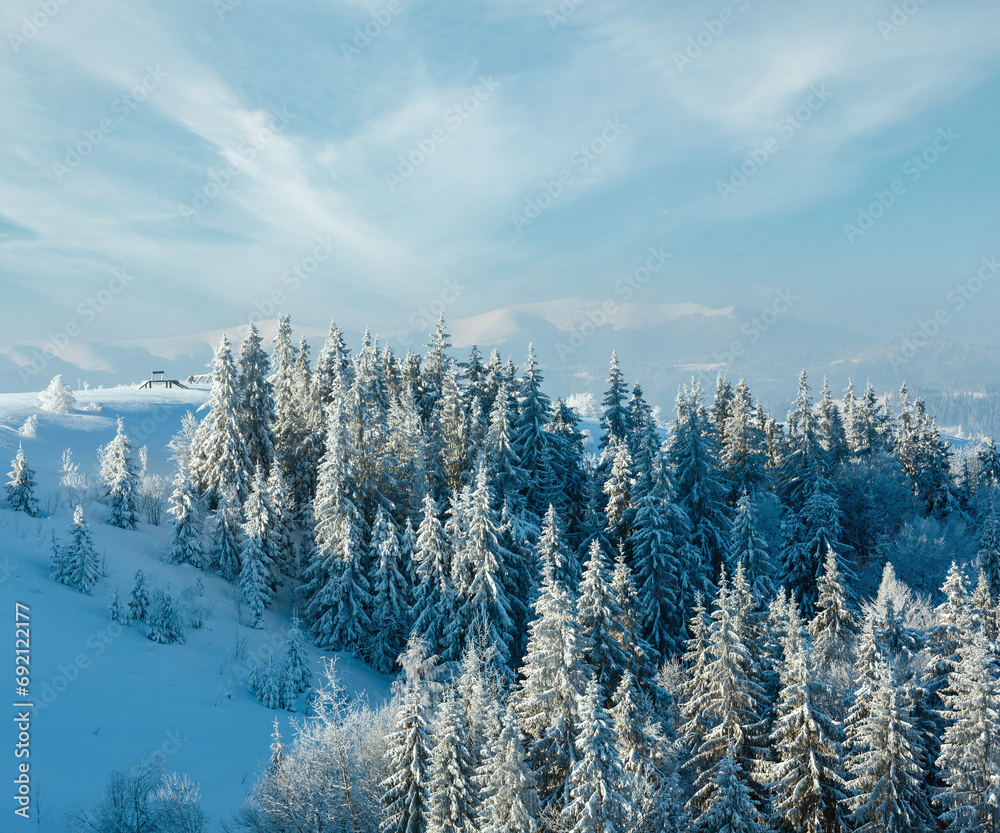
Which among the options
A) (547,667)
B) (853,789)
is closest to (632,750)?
(547,667)

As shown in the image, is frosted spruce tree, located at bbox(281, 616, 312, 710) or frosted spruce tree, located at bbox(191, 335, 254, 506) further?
frosted spruce tree, located at bbox(191, 335, 254, 506)

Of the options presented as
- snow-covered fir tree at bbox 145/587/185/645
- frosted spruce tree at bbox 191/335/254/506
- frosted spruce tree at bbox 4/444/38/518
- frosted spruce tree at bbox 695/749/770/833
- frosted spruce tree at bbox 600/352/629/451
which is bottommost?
frosted spruce tree at bbox 695/749/770/833

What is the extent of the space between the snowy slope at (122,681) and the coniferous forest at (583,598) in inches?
55.7

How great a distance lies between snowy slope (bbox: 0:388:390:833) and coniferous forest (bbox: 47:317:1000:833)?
4.64 feet

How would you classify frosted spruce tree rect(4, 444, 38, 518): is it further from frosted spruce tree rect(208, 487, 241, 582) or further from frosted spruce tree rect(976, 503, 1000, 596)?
frosted spruce tree rect(976, 503, 1000, 596)

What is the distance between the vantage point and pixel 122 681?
2388 centimetres

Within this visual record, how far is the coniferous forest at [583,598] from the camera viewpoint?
1859cm

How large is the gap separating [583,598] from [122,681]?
18.5m

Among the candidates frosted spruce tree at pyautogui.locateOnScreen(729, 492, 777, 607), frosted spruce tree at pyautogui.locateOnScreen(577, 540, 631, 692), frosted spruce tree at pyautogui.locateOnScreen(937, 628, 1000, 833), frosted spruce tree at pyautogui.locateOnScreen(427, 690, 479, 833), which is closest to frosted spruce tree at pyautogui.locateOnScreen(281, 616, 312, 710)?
frosted spruce tree at pyautogui.locateOnScreen(427, 690, 479, 833)

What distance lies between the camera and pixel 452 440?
150ft

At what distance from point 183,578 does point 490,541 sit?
18611mm

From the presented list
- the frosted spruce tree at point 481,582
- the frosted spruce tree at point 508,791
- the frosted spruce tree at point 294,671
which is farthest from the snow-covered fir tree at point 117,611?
the frosted spruce tree at point 508,791

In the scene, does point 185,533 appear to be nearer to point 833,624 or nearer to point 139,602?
point 139,602

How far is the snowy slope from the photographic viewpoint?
1856 cm
